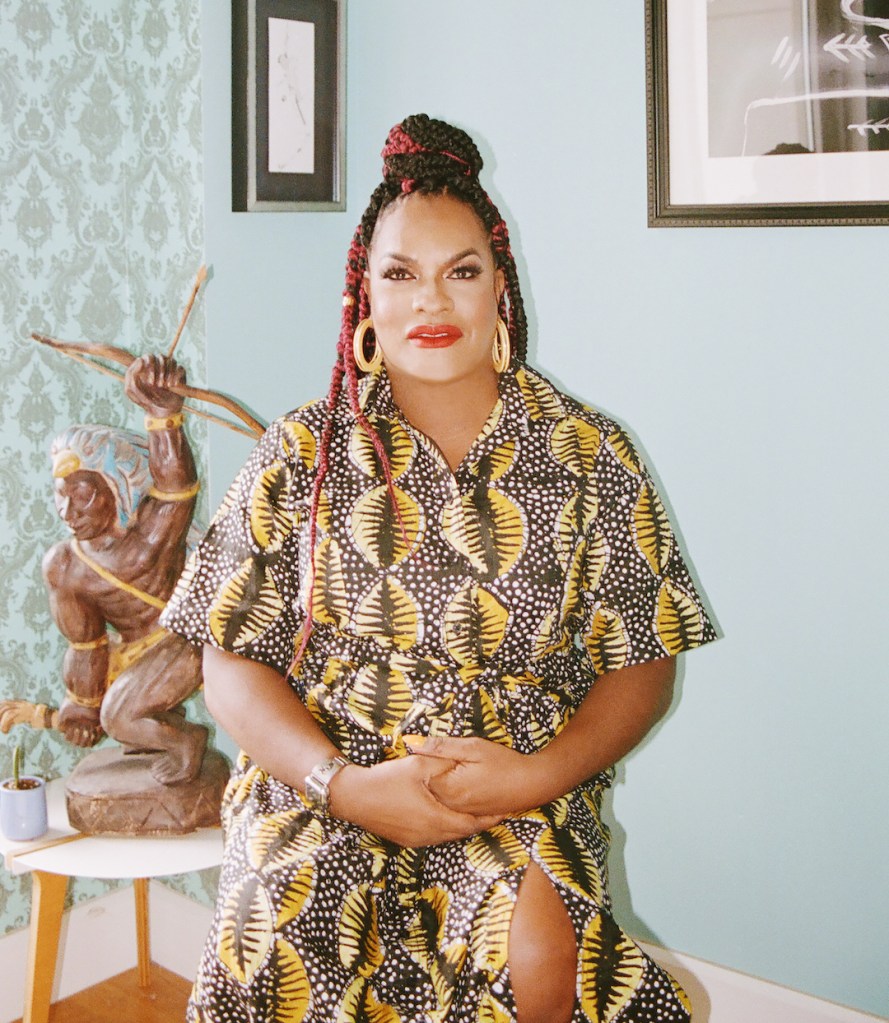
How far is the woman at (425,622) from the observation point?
1.22 meters

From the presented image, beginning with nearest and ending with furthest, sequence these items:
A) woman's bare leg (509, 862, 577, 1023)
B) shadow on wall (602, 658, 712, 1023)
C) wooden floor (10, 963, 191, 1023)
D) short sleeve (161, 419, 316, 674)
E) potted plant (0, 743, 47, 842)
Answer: woman's bare leg (509, 862, 577, 1023)
short sleeve (161, 419, 316, 674)
potted plant (0, 743, 47, 842)
shadow on wall (602, 658, 712, 1023)
wooden floor (10, 963, 191, 1023)

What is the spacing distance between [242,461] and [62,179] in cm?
56

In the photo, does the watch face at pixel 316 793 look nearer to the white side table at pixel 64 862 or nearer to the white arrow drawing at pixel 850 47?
the white side table at pixel 64 862

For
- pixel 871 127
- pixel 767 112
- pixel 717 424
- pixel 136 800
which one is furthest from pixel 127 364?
pixel 871 127

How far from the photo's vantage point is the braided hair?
140cm

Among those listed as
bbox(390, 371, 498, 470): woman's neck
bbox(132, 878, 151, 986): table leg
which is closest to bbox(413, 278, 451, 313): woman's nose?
bbox(390, 371, 498, 470): woman's neck

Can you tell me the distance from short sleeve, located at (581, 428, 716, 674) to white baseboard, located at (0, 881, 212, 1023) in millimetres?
1122

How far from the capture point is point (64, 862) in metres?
1.68

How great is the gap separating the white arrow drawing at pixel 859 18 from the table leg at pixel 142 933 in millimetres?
1762

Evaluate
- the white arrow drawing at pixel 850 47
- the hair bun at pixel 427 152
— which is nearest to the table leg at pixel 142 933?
the hair bun at pixel 427 152

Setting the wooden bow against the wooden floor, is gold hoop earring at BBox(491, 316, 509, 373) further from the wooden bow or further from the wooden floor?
the wooden floor

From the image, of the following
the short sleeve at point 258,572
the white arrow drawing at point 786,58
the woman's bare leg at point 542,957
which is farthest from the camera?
the white arrow drawing at point 786,58

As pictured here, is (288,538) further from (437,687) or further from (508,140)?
(508,140)

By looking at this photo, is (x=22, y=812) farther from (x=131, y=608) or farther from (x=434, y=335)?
(x=434, y=335)
